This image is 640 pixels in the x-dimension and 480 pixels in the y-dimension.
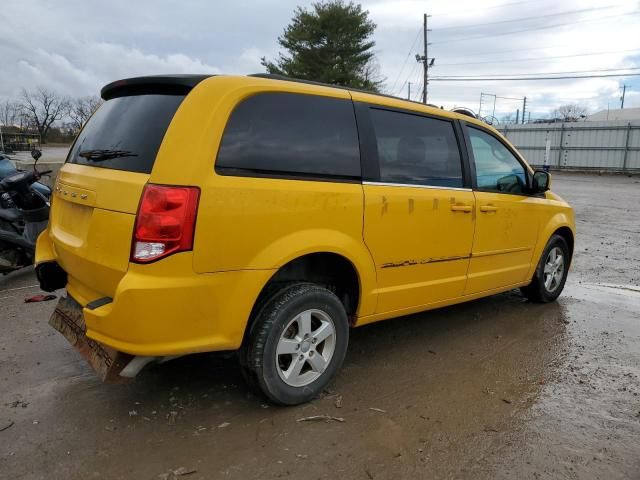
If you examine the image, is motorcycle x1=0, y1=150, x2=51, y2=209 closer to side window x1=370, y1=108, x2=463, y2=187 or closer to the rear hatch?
the rear hatch

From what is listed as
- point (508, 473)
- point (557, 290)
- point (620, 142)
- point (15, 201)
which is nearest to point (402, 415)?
point (508, 473)

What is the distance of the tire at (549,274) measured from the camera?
502 centimetres

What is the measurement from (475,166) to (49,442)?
11.3ft

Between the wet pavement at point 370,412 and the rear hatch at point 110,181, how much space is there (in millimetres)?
738

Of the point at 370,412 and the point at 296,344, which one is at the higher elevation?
the point at 296,344

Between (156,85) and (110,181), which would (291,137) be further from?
(110,181)

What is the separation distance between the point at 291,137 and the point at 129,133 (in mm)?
906

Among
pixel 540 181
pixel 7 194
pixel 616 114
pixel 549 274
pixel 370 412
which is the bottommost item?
pixel 370 412

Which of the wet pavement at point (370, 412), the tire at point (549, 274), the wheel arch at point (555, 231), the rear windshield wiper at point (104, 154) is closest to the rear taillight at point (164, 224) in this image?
the rear windshield wiper at point (104, 154)

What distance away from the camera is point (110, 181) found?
8.79 feet

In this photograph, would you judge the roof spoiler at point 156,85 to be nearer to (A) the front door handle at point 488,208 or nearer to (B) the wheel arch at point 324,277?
(B) the wheel arch at point 324,277

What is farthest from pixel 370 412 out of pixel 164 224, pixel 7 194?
pixel 7 194

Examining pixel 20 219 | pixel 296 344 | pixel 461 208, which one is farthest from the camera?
pixel 20 219

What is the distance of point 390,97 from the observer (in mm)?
3623
